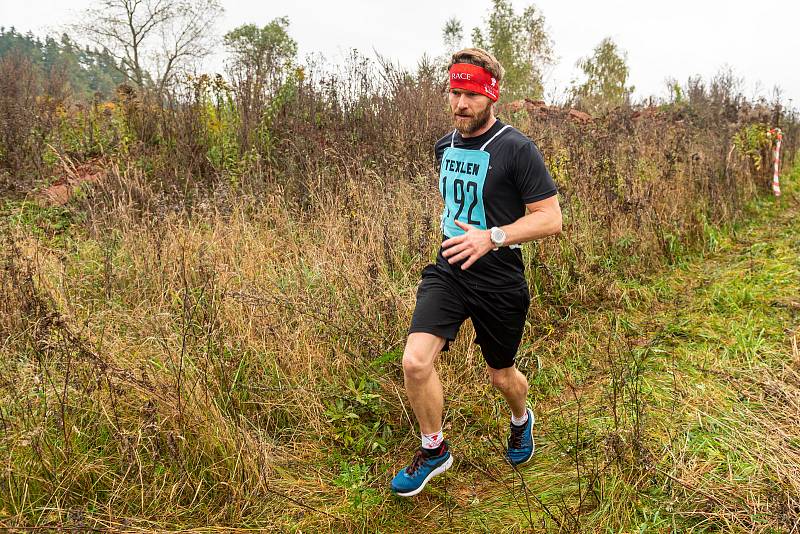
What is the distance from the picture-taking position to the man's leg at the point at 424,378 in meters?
2.40

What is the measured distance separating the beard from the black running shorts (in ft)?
2.33

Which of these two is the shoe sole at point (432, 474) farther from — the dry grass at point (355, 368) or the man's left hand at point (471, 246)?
the man's left hand at point (471, 246)

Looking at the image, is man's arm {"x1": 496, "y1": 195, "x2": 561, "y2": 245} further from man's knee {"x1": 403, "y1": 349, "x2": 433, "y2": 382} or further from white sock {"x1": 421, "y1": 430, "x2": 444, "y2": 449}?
white sock {"x1": 421, "y1": 430, "x2": 444, "y2": 449}

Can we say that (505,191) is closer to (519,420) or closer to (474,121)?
(474,121)

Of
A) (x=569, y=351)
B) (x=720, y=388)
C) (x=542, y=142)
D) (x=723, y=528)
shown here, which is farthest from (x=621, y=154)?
(x=723, y=528)

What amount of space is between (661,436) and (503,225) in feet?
4.64

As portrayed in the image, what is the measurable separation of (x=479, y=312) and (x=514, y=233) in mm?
449

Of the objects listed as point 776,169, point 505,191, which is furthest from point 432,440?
point 776,169

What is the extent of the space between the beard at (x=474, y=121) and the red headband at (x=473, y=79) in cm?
8

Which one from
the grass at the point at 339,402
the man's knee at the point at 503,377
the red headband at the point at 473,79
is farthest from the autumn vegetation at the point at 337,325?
the red headband at the point at 473,79

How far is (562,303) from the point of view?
Answer: 458 cm

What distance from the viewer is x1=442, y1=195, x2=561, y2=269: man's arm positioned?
2291mm

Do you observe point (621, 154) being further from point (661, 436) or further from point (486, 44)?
point (486, 44)

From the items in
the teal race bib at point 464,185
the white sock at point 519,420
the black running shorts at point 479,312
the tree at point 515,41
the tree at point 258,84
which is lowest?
the white sock at point 519,420
